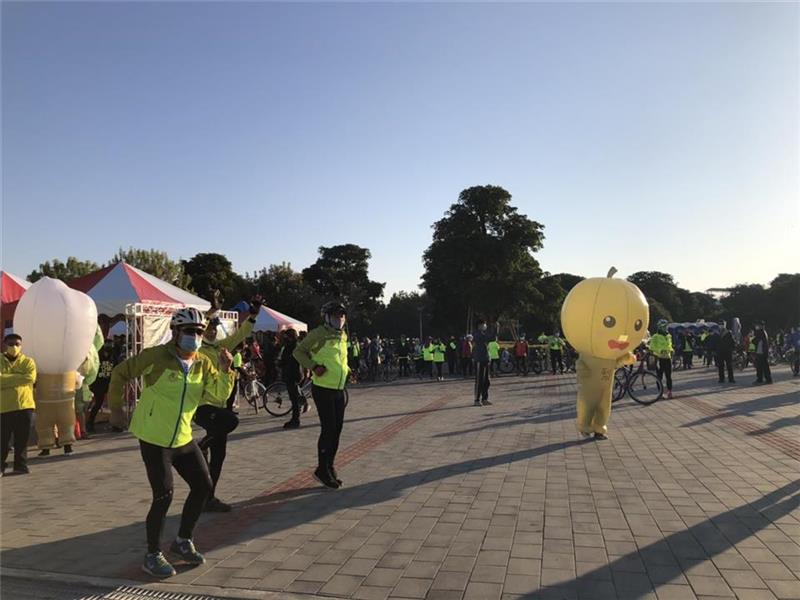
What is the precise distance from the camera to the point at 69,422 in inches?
356

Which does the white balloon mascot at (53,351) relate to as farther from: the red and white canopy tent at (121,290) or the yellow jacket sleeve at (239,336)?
the yellow jacket sleeve at (239,336)

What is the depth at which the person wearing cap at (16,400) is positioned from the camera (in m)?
7.59

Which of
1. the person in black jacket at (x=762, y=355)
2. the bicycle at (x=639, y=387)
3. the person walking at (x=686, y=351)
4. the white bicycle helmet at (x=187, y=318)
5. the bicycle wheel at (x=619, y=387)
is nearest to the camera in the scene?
the white bicycle helmet at (x=187, y=318)

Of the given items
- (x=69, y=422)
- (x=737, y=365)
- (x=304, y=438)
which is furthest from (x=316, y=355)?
(x=737, y=365)

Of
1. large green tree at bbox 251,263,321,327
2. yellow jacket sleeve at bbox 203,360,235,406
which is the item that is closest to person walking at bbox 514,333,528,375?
yellow jacket sleeve at bbox 203,360,235,406

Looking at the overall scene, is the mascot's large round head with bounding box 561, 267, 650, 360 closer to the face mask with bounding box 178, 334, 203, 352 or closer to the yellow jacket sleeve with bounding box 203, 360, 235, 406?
the yellow jacket sleeve with bounding box 203, 360, 235, 406

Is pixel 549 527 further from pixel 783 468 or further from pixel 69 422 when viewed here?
pixel 69 422

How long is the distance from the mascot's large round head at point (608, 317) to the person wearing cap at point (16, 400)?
7.59 m

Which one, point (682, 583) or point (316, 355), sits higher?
point (316, 355)

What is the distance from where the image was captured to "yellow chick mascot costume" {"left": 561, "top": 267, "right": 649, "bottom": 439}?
8.65m

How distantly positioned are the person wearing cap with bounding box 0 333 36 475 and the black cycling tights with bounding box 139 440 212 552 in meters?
4.57

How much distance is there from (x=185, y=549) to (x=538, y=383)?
16.6m

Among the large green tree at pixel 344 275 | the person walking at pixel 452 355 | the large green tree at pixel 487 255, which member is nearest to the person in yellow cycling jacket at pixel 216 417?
the person walking at pixel 452 355

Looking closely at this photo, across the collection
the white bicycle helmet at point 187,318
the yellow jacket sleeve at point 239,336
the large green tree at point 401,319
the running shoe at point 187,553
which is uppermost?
the large green tree at point 401,319
